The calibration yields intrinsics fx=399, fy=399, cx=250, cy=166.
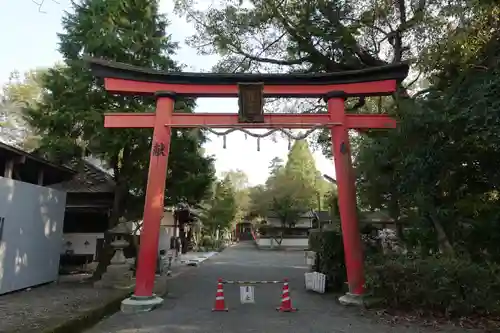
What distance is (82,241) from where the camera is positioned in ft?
61.5

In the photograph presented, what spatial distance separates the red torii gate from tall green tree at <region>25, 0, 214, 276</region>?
233cm

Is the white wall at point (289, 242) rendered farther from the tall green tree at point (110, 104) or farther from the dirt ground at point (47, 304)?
the dirt ground at point (47, 304)

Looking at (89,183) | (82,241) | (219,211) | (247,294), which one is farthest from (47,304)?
(219,211)

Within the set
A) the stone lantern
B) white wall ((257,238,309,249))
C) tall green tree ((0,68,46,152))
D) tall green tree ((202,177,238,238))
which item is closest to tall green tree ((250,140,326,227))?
white wall ((257,238,309,249))

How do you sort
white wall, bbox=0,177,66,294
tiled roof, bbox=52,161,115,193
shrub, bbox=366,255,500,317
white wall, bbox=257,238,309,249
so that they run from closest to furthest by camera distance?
1. shrub, bbox=366,255,500,317
2. white wall, bbox=0,177,66,294
3. tiled roof, bbox=52,161,115,193
4. white wall, bbox=257,238,309,249

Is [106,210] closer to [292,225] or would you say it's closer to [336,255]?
[336,255]

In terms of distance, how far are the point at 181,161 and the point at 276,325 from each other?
737cm

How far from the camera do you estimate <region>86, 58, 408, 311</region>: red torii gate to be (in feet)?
32.8

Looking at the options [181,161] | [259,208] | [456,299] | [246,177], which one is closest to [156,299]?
[181,161]

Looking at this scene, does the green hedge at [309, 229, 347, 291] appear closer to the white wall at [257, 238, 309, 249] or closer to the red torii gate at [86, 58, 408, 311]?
the red torii gate at [86, 58, 408, 311]

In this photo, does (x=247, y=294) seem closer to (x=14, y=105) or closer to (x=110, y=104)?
(x=110, y=104)

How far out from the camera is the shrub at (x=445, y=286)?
805 centimetres

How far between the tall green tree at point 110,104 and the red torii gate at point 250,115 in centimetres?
233

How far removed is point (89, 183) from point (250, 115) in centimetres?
1011
